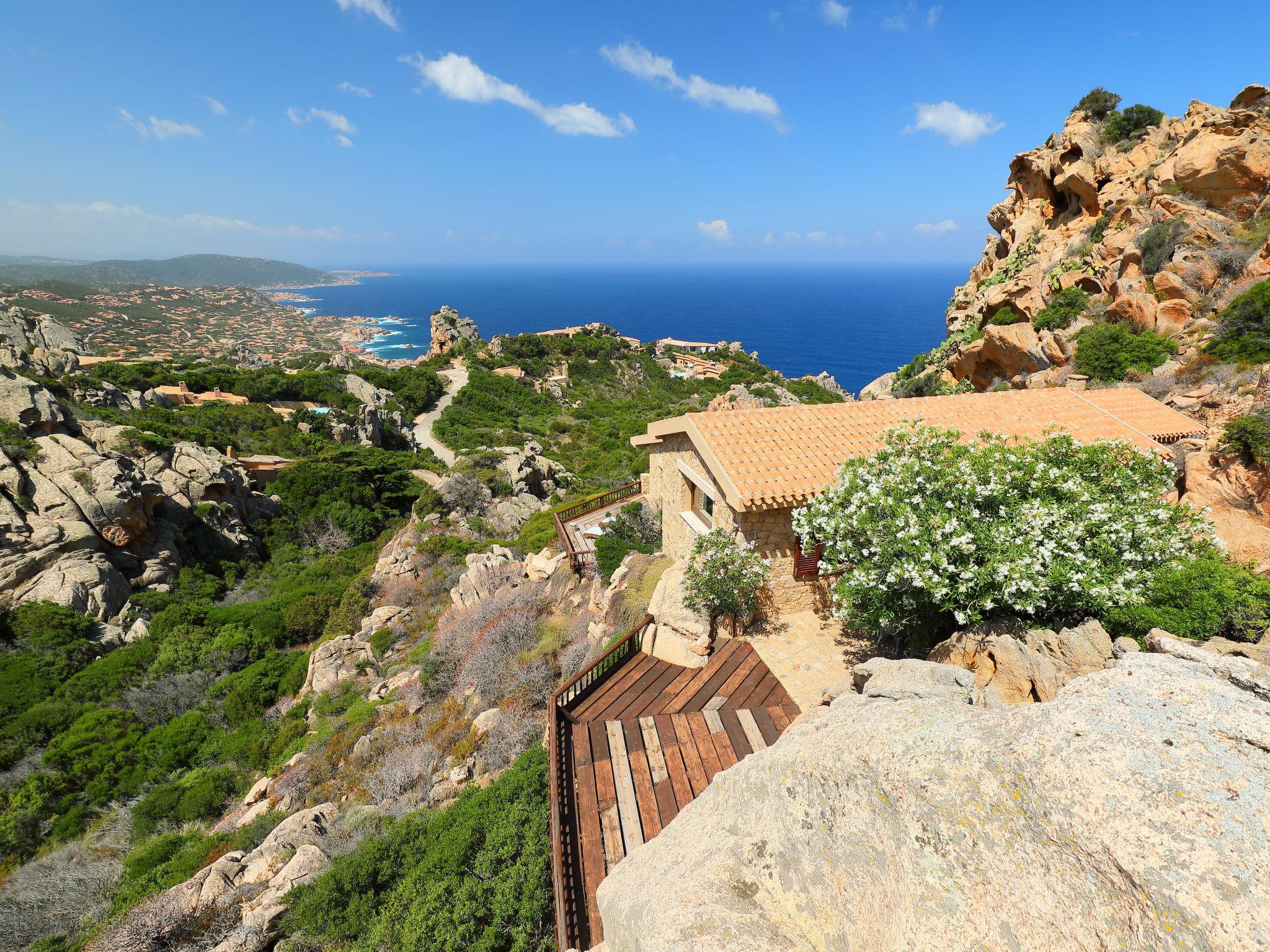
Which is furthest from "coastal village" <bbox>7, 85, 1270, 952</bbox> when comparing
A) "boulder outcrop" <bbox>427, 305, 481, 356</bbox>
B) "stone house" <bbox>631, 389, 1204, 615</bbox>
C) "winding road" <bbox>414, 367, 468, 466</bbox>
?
"boulder outcrop" <bbox>427, 305, 481, 356</bbox>

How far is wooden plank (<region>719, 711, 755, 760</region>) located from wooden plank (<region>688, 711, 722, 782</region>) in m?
0.29

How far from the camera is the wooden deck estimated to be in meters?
6.55

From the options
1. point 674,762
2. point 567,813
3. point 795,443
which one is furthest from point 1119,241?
point 567,813

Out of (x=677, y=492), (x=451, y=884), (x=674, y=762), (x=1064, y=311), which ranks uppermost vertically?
(x=1064, y=311)

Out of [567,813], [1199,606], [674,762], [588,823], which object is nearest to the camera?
[1199,606]

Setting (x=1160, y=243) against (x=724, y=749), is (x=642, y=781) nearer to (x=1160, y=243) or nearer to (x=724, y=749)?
(x=724, y=749)

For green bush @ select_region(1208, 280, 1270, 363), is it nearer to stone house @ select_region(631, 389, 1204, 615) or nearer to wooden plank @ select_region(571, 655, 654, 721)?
stone house @ select_region(631, 389, 1204, 615)

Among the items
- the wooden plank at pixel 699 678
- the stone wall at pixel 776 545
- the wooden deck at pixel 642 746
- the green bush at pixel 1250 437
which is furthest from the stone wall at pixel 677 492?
the green bush at pixel 1250 437

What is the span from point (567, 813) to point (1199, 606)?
840cm

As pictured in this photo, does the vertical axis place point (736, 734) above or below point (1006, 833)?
below

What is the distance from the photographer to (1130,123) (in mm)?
27203

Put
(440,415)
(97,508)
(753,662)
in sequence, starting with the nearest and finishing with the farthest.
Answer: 1. (753,662)
2. (97,508)
3. (440,415)

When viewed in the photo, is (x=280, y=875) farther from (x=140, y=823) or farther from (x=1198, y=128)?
(x=1198, y=128)

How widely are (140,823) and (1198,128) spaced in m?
44.0
